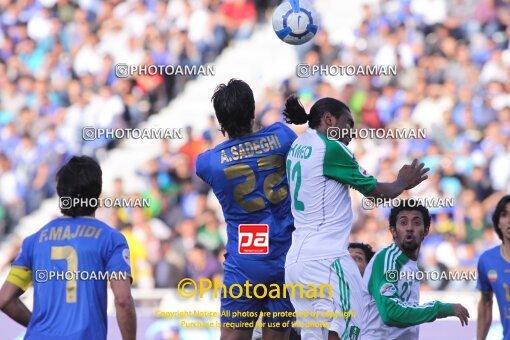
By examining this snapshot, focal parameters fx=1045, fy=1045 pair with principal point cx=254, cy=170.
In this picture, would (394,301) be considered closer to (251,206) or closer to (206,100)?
(251,206)

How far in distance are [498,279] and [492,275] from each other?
0.20 feet

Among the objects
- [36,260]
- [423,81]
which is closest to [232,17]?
[423,81]

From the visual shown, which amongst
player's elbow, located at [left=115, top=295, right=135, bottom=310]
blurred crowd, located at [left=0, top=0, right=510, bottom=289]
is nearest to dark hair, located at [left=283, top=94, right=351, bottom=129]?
player's elbow, located at [left=115, top=295, right=135, bottom=310]

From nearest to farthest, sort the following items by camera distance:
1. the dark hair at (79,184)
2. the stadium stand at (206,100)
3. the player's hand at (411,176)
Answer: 1. the dark hair at (79,184)
2. the player's hand at (411,176)
3. the stadium stand at (206,100)

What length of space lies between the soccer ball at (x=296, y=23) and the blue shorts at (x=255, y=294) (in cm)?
244

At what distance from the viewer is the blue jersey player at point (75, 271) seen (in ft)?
16.9

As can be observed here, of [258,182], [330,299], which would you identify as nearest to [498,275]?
[330,299]

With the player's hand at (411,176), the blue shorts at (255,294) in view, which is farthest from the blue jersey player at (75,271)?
the player's hand at (411,176)

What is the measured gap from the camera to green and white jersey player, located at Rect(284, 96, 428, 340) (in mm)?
6145

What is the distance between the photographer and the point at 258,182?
6500mm

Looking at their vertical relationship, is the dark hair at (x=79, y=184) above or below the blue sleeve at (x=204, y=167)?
below

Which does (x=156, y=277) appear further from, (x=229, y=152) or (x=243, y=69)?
(x=229, y=152)

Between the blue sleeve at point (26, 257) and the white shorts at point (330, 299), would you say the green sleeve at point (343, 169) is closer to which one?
the white shorts at point (330, 299)

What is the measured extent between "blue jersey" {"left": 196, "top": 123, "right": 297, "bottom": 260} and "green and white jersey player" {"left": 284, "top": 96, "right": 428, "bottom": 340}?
20 centimetres
